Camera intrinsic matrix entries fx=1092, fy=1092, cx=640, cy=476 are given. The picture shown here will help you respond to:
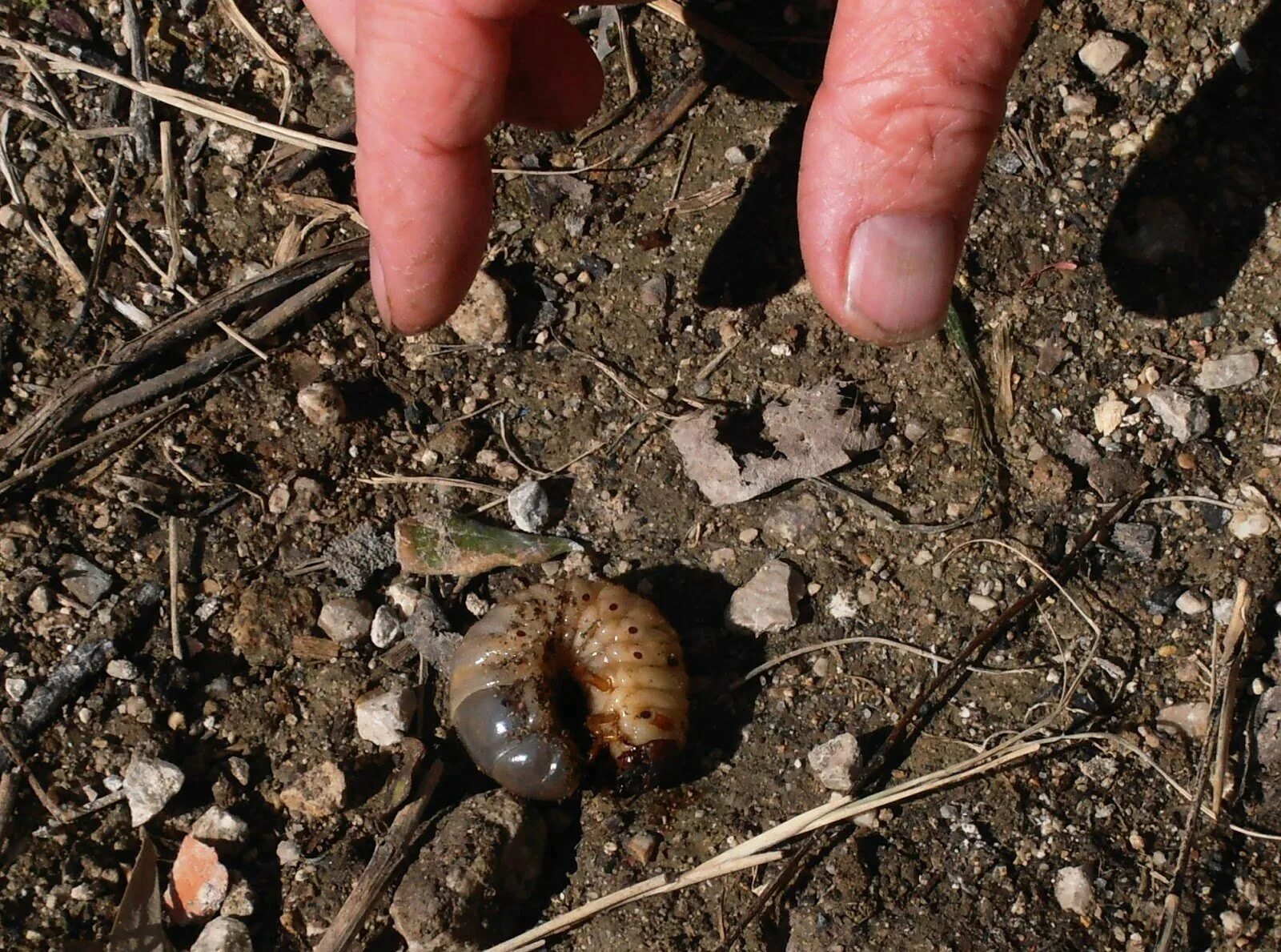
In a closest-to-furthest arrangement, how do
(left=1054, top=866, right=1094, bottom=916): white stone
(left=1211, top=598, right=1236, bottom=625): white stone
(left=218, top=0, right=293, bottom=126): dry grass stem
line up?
1. (left=1054, top=866, right=1094, bottom=916): white stone
2. (left=1211, top=598, right=1236, bottom=625): white stone
3. (left=218, top=0, right=293, bottom=126): dry grass stem

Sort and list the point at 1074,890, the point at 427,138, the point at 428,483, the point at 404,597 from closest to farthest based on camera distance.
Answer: the point at 427,138
the point at 1074,890
the point at 404,597
the point at 428,483

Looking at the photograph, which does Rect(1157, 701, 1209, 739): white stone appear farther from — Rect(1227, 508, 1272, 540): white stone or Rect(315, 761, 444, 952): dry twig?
Rect(315, 761, 444, 952): dry twig

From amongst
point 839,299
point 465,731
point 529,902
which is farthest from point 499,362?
point 529,902

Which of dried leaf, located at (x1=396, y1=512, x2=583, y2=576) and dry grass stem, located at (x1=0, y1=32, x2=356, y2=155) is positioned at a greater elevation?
dry grass stem, located at (x1=0, y1=32, x2=356, y2=155)

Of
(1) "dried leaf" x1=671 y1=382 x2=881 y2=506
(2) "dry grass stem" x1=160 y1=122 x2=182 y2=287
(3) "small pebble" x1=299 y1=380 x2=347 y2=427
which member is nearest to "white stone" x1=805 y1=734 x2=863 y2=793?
(1) "dried leaf" x1=671 y1=382 x2=881 y2=506

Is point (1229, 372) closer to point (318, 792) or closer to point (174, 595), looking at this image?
point (318, 792)

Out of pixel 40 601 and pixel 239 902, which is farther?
pixel 40 601

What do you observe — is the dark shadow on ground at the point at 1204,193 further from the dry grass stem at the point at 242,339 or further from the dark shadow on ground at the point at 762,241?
the dry grass stem at the point at 242,339

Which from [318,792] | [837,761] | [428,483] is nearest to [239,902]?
[318,792]
